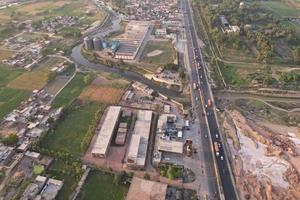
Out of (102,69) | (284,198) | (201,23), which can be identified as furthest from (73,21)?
(284,198)

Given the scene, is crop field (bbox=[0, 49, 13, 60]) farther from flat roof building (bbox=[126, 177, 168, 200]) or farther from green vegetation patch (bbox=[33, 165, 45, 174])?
flat roof building (bbox=[126, 177, 168, 200])

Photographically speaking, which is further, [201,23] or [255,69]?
[201,23]

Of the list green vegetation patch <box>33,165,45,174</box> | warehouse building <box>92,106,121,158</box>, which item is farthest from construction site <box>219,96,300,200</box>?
green vegetation patch <box>33,165,45,174</box>

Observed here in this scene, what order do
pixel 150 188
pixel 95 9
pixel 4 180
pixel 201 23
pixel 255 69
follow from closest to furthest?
pixel 150 188
pixel 4 180
pixel 255 69
pixel 201 23
pixel 95 9

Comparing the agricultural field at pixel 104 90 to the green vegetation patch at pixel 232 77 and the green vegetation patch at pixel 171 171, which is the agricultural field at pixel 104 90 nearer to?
the green vegetation patch at pixel 171 171

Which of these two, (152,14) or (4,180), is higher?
(152,14)

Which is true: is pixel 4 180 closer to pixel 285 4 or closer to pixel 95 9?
pixel 95 9
